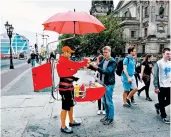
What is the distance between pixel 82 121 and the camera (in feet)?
17.4

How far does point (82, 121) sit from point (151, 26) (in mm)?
44640

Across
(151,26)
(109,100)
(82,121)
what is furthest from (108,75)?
(151,26)

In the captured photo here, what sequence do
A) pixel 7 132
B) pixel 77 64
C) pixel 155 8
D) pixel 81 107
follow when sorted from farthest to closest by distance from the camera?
pixel 155 8, pixel 81 107, pixel 7 132, pixel 77 64

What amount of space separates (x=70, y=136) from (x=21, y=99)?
158 inches

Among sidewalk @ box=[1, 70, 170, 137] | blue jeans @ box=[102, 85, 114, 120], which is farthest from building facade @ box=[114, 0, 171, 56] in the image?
blue jeans @ box=[102, 85, 114, 120]

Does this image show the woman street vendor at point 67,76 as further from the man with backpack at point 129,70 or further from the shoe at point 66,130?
the man with backpack at point 129,70

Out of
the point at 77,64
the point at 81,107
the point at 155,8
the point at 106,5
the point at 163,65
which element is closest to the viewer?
the point at 77,64

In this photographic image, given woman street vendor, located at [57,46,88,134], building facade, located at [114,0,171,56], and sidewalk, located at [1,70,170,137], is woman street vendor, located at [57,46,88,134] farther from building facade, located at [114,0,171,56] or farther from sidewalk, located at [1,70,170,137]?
building facade, located at [114,0,171,56]

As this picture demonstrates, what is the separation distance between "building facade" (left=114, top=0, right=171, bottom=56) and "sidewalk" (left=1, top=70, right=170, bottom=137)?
4093 centimetres

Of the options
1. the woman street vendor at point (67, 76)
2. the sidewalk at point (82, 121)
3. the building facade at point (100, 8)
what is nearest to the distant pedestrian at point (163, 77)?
the sidewalk at point (82, 121)

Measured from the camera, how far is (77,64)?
14.0 ft

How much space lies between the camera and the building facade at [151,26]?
150 ft

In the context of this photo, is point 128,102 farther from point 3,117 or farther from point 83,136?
point 3,117

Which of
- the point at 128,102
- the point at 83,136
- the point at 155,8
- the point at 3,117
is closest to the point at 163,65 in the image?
the point at 128,102
